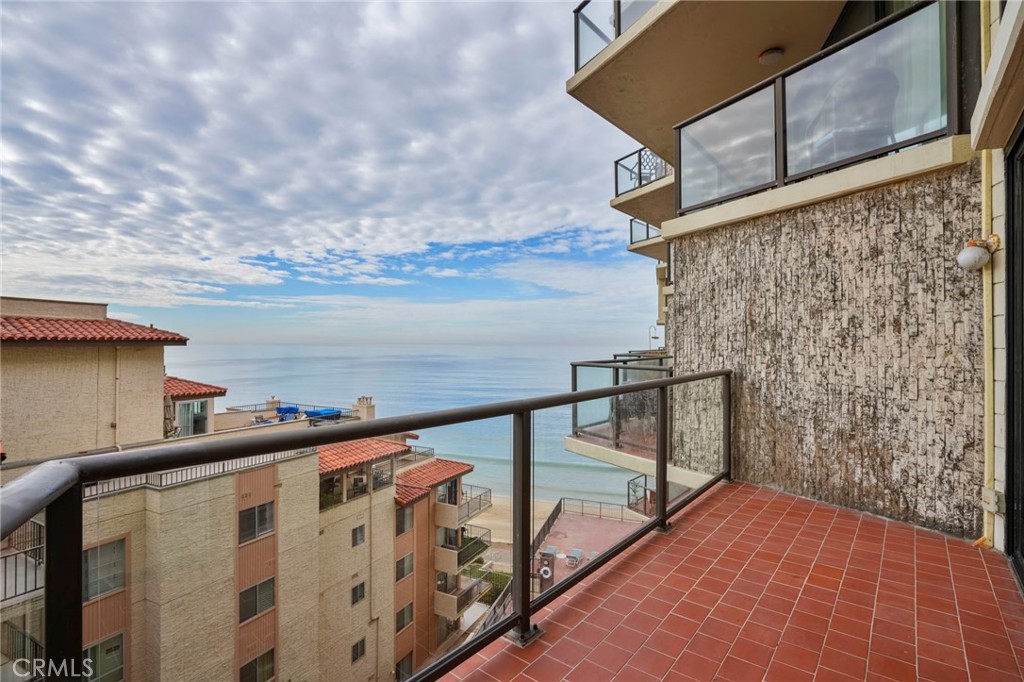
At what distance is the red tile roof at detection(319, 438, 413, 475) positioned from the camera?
138 centimetres

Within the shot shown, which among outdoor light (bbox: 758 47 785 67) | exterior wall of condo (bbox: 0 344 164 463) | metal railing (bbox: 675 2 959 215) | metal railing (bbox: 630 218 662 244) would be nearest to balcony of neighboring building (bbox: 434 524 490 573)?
metal railing (bbox: 675 2 959 215)

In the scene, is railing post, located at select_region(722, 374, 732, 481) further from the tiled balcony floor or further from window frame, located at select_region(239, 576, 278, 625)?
window frame, located at select_region(239, 576, 278, 625)

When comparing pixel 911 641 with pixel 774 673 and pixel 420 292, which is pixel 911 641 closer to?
pixel 774 673

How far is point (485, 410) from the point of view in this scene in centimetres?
176

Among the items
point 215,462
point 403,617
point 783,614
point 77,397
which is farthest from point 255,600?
point 77,397

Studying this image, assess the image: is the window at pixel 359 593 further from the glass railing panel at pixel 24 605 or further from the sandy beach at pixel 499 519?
the glass railing panel at pixel 24 605

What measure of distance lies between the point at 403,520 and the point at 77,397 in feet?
38.2

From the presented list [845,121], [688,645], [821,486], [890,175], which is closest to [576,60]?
[845,121]

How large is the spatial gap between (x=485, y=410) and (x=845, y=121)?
12.4 ft

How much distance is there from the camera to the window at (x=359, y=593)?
135 centimetres

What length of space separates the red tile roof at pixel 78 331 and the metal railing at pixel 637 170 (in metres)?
11.3

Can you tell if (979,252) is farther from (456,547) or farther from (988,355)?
(456,547)

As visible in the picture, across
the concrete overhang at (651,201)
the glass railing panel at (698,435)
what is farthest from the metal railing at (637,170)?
the glass railing panel at (698,435)

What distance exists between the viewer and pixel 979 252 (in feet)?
8.70
